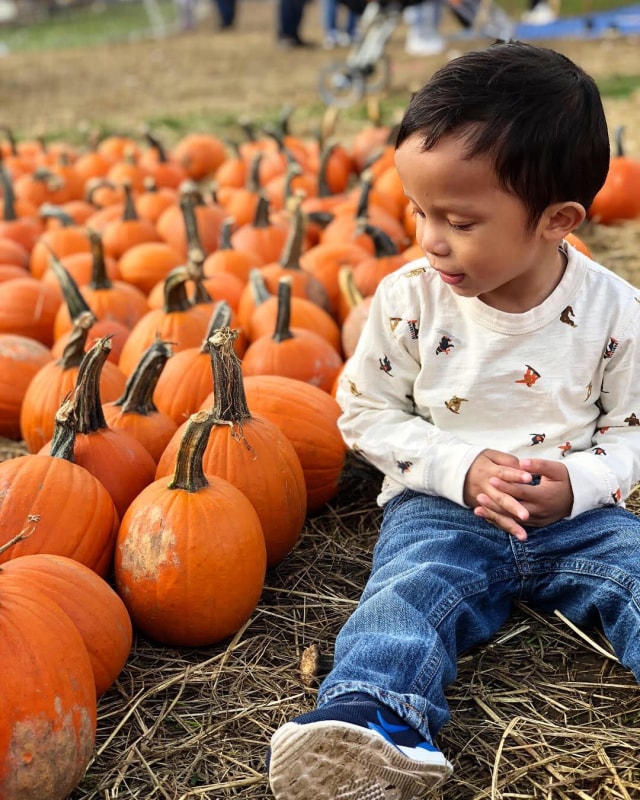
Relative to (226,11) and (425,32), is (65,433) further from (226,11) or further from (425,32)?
(226,11)

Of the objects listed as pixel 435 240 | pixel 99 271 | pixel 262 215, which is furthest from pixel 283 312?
pixel 262 215

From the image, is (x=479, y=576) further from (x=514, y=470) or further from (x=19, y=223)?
(x=19, y=223)

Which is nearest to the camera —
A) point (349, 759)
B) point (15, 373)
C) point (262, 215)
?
point (349, 759)

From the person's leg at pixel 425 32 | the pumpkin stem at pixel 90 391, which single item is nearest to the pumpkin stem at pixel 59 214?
the pumpkin stem at pixel 90 391

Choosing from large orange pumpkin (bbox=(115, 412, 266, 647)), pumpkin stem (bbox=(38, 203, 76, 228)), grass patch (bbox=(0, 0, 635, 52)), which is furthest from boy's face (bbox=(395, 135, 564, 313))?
grass patch (bbox=(0, 0, 635, 52))

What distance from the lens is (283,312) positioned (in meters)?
3.30

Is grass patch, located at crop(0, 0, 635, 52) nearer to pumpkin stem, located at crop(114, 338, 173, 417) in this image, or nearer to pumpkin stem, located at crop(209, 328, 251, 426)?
pumpkin stem, located at crop(114, 338, 173, 417)

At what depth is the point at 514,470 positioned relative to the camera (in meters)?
2.22

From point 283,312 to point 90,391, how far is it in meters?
0.89

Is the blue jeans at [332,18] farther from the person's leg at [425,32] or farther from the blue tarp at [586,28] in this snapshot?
the blue tarp at [586,28]

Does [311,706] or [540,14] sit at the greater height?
[311,706]

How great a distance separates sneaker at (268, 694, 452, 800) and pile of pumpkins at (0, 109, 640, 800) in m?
0.43

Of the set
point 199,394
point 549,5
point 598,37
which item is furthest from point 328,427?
point 549,5

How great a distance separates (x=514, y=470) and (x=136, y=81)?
1452 cm
